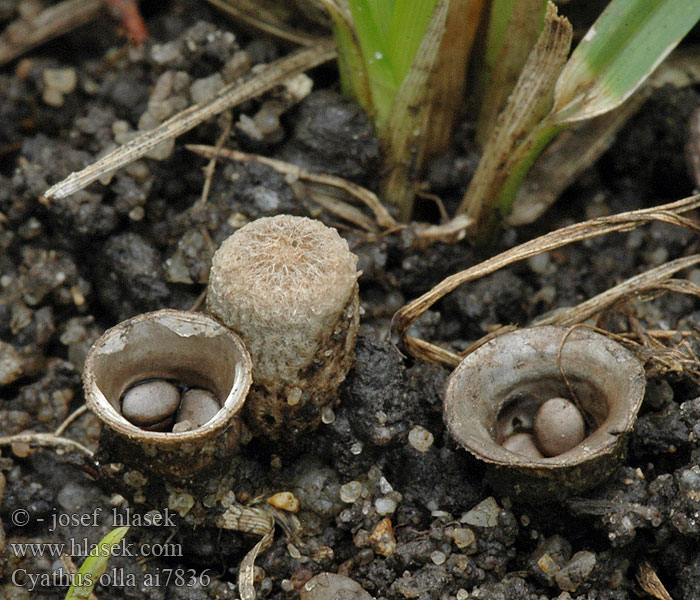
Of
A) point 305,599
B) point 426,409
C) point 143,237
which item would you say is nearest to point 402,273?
point 426,409

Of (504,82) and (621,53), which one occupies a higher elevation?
(621,53)

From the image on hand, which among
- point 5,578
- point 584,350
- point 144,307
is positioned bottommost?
point 5,578

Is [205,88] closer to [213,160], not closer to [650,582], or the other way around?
[213,160]

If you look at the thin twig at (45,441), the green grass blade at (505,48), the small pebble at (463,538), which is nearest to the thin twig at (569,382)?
the small pebble at (463,538)

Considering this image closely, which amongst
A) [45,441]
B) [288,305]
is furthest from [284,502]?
[45,441]

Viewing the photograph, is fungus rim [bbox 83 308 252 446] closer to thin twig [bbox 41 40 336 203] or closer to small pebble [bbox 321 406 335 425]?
small pebble [bbox 321 406 335 425]

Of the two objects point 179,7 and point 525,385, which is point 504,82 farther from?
point 179,7

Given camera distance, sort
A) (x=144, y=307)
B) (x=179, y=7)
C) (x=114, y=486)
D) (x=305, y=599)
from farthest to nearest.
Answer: (x=179, y=7) < (x=144, y=307) < (x=114, y=486) < (x=305, y=599)

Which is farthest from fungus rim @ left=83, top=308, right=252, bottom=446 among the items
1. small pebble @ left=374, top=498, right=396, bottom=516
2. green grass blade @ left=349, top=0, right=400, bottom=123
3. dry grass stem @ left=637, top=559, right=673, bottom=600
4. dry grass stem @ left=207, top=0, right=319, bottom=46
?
dry grass stem @ left=207, top=0, right=319, bottom=46
